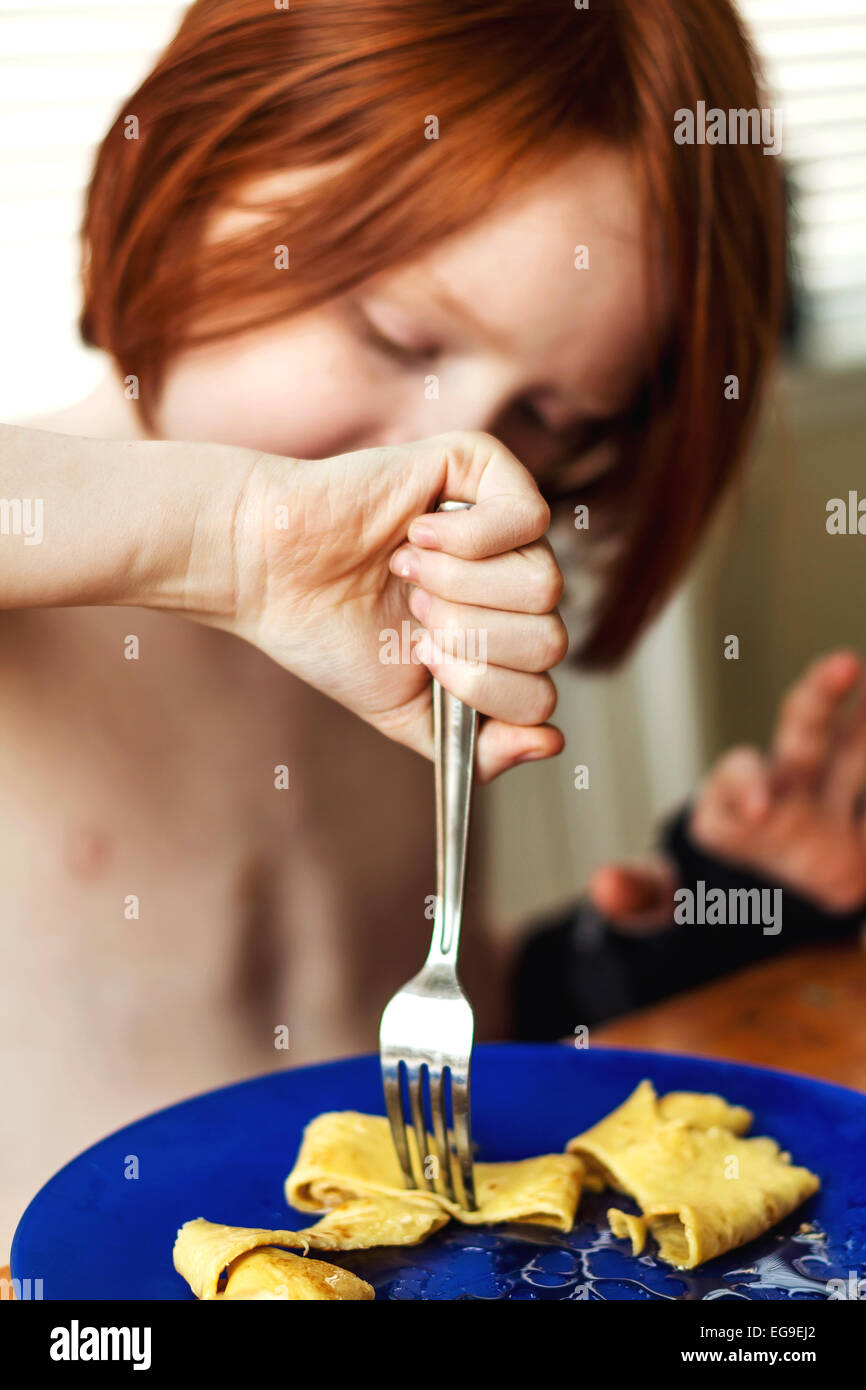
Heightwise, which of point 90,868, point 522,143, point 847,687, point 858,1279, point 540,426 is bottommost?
point 858,1279

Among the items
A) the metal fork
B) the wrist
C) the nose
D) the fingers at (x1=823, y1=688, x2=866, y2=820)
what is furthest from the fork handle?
the fingers at (x1=823, y1=688, x2=866, y2=820)

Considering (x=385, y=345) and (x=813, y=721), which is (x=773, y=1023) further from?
(x=385, y=345)

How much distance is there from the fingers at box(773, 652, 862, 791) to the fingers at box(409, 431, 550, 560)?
0.71 m

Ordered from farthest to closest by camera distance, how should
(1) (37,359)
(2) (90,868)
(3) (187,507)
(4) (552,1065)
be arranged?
(1) (37,359), (2) (90,868), (4) (552,1065), (3) (187,507)

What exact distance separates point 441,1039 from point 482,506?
10.4 inches

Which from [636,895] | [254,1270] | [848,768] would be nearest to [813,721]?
[848,768]

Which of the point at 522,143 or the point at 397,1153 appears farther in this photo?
the point at 522,143

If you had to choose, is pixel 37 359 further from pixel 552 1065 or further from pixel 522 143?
pixel 552 1065

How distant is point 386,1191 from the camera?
0.58 m

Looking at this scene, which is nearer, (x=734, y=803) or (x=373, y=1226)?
(x=373, y=1226)

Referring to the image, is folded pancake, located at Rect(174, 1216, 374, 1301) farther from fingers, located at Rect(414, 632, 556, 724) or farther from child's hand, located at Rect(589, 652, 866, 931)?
child's hand, located at Rect(589, 652, 866, 931)

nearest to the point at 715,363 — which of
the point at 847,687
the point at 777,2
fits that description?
the point at 847,687

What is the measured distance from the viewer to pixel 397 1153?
23.3 inches

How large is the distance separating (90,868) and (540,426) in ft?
1.83
